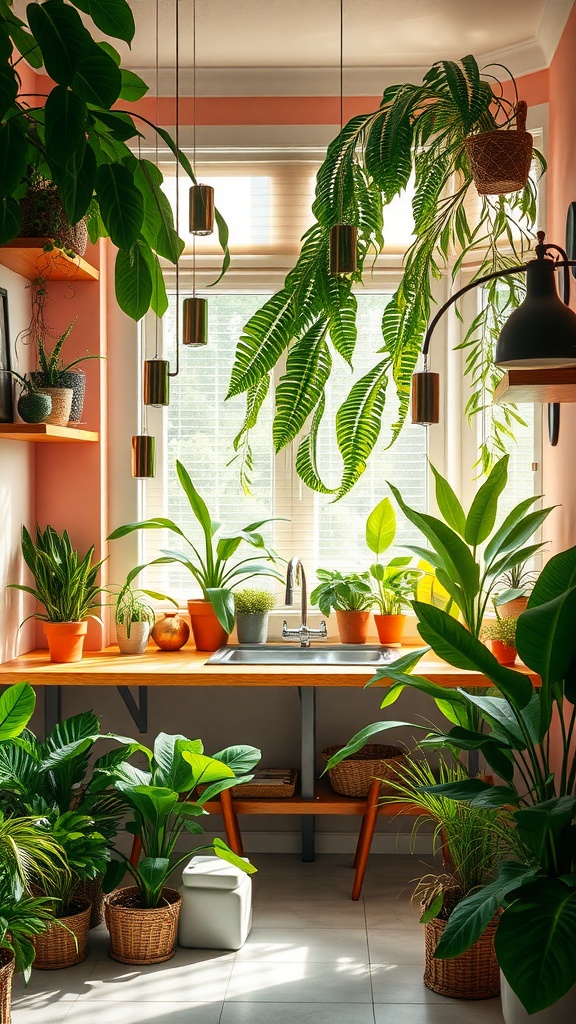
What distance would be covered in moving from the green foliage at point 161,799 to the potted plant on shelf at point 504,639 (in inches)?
40.1

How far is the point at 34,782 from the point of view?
2.77 meters

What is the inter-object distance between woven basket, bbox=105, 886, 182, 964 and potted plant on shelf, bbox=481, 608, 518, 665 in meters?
1.38

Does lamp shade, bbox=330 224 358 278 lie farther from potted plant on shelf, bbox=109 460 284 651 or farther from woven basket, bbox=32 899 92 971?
woven basket, bbox=32 899 92 971

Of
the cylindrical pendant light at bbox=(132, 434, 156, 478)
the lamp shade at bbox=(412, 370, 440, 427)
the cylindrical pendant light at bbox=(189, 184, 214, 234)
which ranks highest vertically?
the cylindrical pendant light at bbox=(189, 184, 214, 234)

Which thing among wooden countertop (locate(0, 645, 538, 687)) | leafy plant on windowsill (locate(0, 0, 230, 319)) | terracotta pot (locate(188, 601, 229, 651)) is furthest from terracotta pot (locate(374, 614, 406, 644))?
leafy plant on windowsill (locate(0, 0, 230, 319))

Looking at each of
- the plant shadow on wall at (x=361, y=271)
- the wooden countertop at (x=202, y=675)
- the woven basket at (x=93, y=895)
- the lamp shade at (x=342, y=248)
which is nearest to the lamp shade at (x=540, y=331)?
the lamp shade at (x=342, y=248)

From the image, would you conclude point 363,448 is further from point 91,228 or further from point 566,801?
point 91,228

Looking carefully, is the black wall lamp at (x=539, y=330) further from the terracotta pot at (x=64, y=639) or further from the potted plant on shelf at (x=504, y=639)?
the terracotta pot at (x=64, y=639)

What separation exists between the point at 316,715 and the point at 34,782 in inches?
53.5

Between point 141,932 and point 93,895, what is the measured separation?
308mm

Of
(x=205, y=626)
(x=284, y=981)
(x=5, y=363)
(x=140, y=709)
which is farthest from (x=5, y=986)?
(x=5, y=363)

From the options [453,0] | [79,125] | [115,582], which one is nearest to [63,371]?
[115,582]

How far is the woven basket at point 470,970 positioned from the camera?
2.53 metres

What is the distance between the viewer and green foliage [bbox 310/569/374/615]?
143 inches
